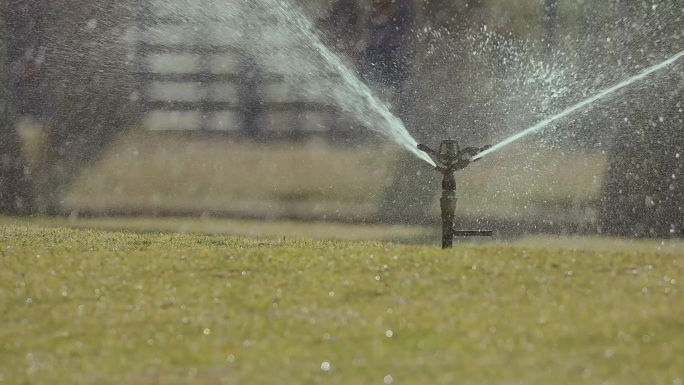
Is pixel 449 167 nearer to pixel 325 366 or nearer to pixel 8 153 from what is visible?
pixel 325 366

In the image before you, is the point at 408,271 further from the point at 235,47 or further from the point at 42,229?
the point at 235,47

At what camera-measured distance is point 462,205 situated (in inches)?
473

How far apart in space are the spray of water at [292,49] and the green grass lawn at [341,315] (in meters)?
4.37

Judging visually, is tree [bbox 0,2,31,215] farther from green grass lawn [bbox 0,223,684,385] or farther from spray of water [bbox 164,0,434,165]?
green grass lawn [bbox 0,223,684,385]

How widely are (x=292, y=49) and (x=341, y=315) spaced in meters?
7.55

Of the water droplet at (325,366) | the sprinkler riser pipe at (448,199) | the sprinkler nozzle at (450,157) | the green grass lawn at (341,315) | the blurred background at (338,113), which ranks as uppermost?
the blurred background at (338,113)

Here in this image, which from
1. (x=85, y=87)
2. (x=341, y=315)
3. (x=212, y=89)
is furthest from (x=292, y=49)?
(x=341, y=315)

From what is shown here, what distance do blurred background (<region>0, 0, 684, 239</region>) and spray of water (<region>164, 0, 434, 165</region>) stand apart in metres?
0.04

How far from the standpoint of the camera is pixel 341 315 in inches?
232

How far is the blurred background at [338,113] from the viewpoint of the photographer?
38.8 ft

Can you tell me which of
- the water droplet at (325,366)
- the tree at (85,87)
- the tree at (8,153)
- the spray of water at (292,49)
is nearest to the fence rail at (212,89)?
the spray of water at (292,49)

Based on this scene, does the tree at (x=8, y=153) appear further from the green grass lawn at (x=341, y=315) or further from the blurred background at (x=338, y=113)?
the green grass lawn at (x=341, y=315)

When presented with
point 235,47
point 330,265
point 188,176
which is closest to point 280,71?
point 235,47

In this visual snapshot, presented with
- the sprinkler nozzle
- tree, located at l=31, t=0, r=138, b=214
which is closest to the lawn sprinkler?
the sprinkler nozzle
